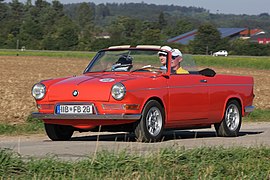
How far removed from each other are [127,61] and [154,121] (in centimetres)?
133

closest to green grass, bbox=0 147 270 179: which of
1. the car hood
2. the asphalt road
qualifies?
the asphalt road

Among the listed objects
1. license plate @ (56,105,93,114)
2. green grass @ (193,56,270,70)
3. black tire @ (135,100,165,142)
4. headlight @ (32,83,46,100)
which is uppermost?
headlight @ (32,83,46,100)

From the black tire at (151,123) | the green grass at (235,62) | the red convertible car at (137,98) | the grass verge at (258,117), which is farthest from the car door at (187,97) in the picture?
the green grass at (235,62)

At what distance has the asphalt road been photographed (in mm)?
9883

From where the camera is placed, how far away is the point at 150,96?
11.4 m

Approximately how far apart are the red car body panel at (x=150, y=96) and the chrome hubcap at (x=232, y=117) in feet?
0.62

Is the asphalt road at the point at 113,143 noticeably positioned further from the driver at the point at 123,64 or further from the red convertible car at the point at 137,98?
the driver at the point at 123,64

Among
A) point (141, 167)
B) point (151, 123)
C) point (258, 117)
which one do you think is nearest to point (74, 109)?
point (151, 123)

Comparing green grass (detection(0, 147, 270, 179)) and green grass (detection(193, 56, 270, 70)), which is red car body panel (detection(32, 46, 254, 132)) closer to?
green grass (detection(0, 147, 270, 179))

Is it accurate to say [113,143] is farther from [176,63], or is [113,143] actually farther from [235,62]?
[235,62]

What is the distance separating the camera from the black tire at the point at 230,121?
43.4ft

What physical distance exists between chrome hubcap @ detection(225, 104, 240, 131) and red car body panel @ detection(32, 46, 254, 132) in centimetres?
19

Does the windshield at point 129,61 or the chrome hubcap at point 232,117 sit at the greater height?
the windshield at point 129,61

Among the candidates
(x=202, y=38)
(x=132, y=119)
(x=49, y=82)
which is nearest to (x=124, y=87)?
(x=132, y=119)
